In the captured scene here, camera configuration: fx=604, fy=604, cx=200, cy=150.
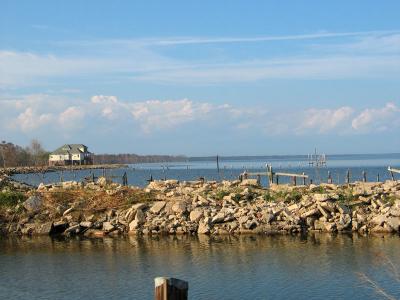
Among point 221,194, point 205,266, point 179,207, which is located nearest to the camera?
point 205,266

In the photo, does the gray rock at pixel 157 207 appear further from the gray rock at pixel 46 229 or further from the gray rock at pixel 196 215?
the gray rock at pixel 46 229

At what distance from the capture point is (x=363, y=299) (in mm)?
20422

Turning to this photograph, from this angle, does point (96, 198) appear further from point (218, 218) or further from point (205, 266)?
point (205, 266)

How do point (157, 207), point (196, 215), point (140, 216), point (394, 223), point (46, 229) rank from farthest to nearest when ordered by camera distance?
point (157, 207) < point (46, 229) < point (140, 216) < point (196, 215) < point (394, 223)

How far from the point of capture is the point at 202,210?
37031 mm

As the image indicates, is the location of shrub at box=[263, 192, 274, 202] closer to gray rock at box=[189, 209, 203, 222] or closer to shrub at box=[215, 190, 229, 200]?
shrub at box=[215, 190, 229, 200]

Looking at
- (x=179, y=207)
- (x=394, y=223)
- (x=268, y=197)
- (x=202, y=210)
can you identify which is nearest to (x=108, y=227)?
(x=179, y=207)

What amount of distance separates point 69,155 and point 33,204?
475 feet

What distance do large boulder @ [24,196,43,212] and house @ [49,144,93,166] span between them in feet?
470

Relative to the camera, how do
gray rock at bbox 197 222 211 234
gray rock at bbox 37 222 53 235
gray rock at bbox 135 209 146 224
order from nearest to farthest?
gray rock at bbox 197 222 211 234, gray rock at bbox 135 209 146 224, gray rock at bbox 37 222 53 235

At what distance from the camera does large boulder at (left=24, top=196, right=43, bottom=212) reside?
131 feet

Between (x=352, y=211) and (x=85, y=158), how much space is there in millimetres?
154882

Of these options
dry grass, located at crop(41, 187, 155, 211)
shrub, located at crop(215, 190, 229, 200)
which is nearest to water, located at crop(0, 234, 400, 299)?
dry grass, located at crop(41, 187, 155, 211)

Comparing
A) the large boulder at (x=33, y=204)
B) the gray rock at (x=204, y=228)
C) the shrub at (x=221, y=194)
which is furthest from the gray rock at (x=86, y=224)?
the shrub at (x=221, y=194)
